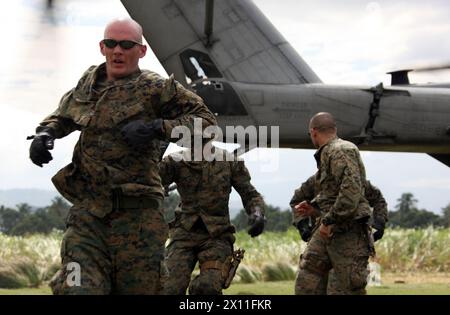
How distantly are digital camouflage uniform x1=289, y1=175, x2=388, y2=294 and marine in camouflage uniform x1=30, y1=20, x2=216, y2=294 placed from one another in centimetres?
273

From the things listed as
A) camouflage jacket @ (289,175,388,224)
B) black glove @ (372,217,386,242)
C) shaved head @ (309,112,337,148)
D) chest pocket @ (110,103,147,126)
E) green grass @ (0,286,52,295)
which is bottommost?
chest pocket @ (110,103,147,126)

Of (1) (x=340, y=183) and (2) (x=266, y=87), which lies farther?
(2) (x=266, y=87)

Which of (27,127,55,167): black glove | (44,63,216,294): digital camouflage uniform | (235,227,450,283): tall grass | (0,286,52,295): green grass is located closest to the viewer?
(27,127,55,167): black glove

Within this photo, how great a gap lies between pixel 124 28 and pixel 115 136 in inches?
21.3

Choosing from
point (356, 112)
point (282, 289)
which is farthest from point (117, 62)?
point (356, 112)

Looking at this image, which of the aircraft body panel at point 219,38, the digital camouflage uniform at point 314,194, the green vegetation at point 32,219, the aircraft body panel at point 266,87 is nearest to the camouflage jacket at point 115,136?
the digital camouflage uniform at point 314,194

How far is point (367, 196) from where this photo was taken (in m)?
9.15

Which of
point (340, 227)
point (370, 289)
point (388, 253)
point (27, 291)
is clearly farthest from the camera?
point (388, 253)

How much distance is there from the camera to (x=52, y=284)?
16.9ft

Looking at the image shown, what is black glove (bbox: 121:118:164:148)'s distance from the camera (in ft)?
16.5

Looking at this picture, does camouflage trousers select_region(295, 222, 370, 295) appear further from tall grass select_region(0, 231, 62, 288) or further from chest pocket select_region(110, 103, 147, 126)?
tall grass select_region(0, 231, 62, 288)

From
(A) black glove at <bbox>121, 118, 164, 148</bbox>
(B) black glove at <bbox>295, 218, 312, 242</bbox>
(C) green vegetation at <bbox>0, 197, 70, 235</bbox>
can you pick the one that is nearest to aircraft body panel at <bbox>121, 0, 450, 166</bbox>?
(C) green vegetation at <bbox>0, 197, 70, 235</bbox>

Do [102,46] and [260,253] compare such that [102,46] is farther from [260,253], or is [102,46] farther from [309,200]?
[260,253]
